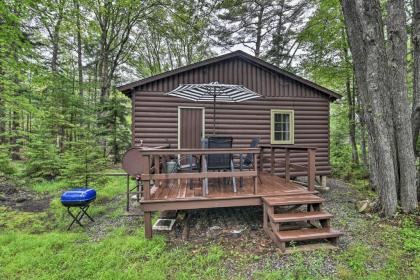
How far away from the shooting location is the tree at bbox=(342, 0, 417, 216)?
3986 mm

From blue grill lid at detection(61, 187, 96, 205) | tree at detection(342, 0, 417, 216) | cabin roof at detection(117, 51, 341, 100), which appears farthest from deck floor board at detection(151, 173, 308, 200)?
cabin roof at detection(117, 51, 341, 100)

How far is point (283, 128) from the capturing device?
23.9ft

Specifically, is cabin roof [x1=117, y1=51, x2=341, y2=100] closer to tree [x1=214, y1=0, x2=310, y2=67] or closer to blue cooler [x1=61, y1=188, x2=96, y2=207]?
blue cooler [x1=61, y1=188, x2=96, y2=207]

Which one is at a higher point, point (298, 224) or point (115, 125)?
point (115, 125)

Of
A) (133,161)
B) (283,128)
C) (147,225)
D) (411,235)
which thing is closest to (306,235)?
(411,235)

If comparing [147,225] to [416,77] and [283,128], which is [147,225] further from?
[416,77]

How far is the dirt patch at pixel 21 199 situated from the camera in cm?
513

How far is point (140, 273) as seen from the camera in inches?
99.3

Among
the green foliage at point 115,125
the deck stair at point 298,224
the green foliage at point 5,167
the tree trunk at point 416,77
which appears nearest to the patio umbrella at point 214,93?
the deck stair at point 298,224

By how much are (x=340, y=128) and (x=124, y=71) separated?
15.5 metres

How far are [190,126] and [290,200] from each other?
4063 millimetres

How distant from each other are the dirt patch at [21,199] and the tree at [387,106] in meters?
7.60

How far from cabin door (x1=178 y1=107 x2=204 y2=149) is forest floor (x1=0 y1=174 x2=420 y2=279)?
271 cm

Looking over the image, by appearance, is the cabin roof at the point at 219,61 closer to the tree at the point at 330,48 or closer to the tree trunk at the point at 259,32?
the tree at the point at 330,48
